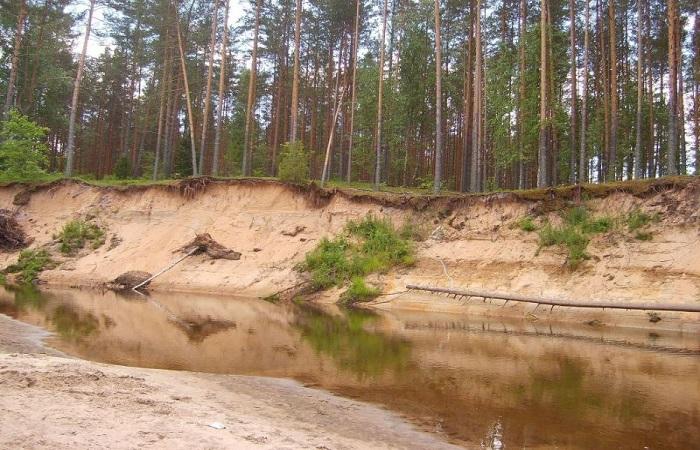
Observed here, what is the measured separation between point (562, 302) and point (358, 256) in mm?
9105

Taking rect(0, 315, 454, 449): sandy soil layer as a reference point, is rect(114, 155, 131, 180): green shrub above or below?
above

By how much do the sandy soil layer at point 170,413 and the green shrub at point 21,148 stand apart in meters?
28.1

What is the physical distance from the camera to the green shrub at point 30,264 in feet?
85.9

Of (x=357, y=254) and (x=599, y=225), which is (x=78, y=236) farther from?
(x=599, y=225)

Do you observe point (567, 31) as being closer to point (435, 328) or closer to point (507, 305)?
point (507, 305)

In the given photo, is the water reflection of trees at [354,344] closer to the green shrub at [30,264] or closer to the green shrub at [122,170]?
the green shrub at [30,264]

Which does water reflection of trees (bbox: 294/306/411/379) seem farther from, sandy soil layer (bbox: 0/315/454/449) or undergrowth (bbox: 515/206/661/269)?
undergrowth (bbox: 515/206/661/269)

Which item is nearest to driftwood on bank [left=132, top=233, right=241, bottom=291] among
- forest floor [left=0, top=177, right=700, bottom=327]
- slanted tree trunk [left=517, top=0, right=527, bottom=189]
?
forest floor [left=0, top=177, right=700, bottom=327]

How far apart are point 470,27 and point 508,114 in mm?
5913

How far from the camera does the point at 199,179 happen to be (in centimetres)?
2972

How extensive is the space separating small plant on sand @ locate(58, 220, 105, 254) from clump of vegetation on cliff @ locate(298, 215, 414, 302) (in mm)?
12679

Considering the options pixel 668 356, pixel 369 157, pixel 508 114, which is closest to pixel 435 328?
pixel 668 356

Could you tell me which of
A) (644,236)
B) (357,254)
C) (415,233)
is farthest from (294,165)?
(644,236)

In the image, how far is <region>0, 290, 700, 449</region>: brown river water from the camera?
6.56m
